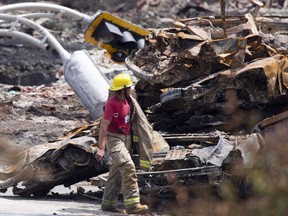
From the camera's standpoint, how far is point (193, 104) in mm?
11008

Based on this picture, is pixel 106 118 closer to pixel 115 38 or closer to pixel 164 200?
pixel 164 200

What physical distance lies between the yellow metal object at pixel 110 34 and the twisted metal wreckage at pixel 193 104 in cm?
674

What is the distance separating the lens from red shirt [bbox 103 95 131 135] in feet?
30.0

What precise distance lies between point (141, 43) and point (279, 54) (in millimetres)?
8980

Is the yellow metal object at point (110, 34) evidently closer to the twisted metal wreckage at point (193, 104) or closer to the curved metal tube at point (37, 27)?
the curved metal tube at point (37, 27)

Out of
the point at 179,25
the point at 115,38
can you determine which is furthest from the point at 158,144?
Result: the point at 115,38

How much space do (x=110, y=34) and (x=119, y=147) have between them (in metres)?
10.4

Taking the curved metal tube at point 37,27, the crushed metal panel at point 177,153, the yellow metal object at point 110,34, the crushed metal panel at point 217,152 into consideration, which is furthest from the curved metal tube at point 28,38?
the crushed metal panel at point 217,152

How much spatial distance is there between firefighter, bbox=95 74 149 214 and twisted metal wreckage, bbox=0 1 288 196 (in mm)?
355

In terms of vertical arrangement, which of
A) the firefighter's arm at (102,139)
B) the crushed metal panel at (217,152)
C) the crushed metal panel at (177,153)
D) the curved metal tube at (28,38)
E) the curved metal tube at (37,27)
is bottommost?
the curved metal tube at (28,38)

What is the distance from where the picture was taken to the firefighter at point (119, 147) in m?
8.98

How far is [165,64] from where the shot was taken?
11922 mm

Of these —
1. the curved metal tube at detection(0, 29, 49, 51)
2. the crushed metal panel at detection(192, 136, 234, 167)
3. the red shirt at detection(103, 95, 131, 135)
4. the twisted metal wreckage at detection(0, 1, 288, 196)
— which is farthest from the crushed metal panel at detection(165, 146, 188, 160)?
the curved metal tube at detection(0, 29, 49, 51)

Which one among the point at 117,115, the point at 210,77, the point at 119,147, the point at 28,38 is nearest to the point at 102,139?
the point at 119,147
